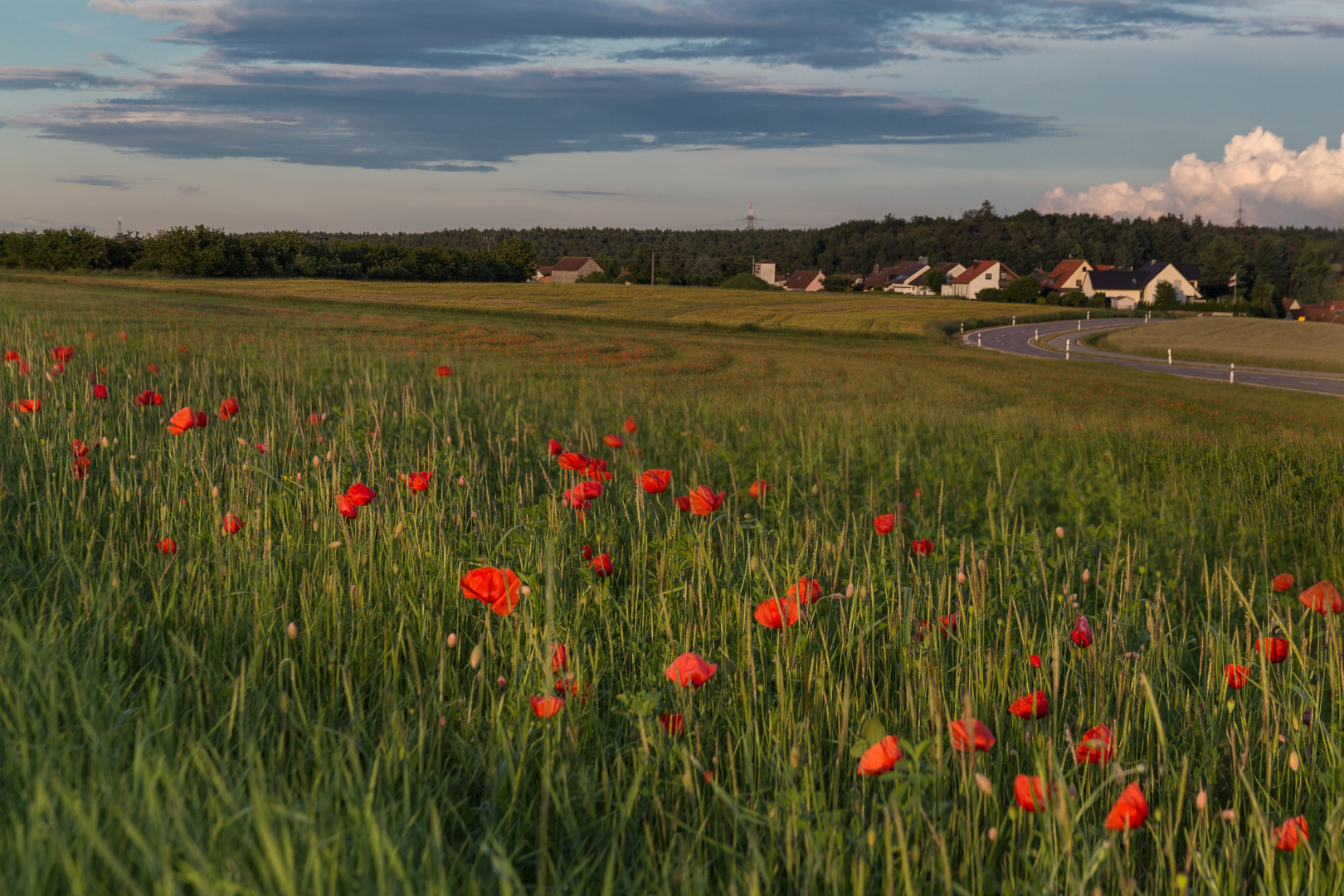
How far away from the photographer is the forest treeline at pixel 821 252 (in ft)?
228

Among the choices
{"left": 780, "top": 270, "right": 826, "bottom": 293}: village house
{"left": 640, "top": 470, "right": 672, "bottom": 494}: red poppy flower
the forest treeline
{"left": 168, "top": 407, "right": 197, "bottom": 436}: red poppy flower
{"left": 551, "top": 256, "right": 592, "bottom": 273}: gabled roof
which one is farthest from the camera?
{"left": 551, "top": 256, "right": 592, "bottom": 273}: gabled roof

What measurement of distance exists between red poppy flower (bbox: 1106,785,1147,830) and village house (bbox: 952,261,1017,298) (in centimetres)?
13026

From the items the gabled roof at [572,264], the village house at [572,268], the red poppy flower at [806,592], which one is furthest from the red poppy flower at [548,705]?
the gabled roof at [572,264]

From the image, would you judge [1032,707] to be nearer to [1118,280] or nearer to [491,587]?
[491,587]

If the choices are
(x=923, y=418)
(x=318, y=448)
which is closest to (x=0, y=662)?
(x=318, y=448)

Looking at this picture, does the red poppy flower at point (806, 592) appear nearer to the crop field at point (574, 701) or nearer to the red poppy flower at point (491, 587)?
the crop field at point (574, 701)

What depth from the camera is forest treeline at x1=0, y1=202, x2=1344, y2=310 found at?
69.6 metres

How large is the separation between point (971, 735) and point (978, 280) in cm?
13517

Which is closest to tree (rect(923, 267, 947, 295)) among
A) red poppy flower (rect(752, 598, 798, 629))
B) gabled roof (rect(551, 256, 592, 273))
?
gabled roof (rect(551, 256, 592, 273))

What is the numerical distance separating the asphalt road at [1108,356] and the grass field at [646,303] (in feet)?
10.6

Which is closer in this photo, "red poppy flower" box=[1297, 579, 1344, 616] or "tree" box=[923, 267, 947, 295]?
"red poppy flower" box=[1297, 579, 1344, 616]

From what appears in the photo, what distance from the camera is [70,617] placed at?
7.84 feet

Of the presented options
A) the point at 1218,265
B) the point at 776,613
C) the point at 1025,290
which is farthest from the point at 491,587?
the point at 1218,265

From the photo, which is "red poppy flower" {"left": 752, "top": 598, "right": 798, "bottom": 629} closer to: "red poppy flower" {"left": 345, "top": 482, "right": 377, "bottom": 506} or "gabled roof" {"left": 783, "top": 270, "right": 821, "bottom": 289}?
"red poppy flower" {"left": 345, "top": 482, "right": 377, "bottom": 506}
